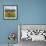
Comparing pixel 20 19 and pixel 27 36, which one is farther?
pixel 20 19

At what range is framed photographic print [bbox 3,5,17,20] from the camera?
210 inches

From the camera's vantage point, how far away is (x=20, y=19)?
17.7ft

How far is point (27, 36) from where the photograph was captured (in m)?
5.03

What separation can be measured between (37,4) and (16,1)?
85 centimetres

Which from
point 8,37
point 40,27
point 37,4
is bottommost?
point 8,37

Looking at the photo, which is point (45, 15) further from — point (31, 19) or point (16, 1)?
point (16, 1)

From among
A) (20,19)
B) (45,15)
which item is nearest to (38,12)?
(45,15)

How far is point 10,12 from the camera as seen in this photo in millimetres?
5355

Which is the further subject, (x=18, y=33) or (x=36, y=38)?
(x=18, y=33)

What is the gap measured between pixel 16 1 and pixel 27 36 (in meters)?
1.47

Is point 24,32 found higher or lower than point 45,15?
lower

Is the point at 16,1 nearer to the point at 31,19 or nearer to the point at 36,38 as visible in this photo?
the point at 31,19

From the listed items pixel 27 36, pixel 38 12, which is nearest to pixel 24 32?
pixel 27 36

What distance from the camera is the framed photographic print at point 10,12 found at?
5.34 meters
